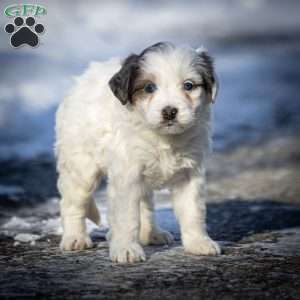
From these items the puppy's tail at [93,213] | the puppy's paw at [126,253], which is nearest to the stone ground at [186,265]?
the puppy's paw at [126,253]

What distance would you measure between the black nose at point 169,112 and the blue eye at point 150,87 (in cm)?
34

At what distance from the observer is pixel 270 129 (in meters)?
19.6

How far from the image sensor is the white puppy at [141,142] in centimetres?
634

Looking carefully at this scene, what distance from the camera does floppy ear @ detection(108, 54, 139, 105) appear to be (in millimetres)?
6492

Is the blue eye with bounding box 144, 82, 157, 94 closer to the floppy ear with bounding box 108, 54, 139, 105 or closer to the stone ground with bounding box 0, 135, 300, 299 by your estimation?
the floppy ear with bounding box 108, 54, 139, 105

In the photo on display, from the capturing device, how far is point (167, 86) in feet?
20.7

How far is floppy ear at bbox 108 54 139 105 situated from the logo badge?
3078 mm

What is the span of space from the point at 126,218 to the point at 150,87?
45.2 inches

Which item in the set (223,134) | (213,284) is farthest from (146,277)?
(223,134)

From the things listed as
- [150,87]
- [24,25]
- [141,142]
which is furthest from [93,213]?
[24,25]

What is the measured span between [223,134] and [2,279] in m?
14.0

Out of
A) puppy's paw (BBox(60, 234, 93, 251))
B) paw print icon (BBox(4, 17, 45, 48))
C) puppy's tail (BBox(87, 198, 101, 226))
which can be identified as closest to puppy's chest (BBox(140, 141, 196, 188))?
puppy's paw (BBox(60, 234, 93, 251))

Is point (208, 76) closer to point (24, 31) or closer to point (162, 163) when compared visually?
point (162, 163)

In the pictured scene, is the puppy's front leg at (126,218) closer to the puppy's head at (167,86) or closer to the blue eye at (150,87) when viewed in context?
the puppy's head at (167,86)
